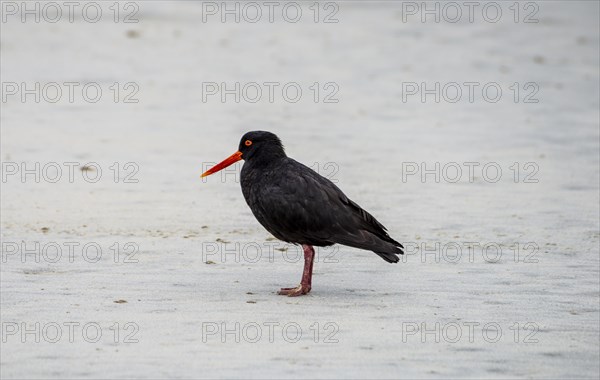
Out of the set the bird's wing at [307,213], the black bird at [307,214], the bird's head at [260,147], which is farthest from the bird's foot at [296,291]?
the bird's head at [260,147]

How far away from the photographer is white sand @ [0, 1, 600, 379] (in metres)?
7.08

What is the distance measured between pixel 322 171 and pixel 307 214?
179 inches

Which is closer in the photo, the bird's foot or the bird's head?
the bird's foot

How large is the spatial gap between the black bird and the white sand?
1.28 feet

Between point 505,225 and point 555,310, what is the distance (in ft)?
9.16

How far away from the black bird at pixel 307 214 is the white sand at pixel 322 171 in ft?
1.28

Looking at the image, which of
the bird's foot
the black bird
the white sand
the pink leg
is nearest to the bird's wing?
the black bird

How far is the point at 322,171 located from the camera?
12766mm

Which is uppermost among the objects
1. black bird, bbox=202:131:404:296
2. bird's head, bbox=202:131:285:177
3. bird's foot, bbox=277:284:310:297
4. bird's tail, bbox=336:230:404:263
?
bird's head, bbox=202:131:285:177

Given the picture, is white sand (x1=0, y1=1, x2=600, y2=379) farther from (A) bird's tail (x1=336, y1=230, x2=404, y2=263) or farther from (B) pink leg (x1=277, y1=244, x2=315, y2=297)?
(A) bird's tail (x1=336, y1=230, x2=404, y2=263)

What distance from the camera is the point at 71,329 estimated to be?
289 inches

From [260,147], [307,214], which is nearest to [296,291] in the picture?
[307,214]

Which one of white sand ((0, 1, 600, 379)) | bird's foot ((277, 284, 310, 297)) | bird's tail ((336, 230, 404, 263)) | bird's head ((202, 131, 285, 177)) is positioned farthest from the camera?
bird's head ((202, 131, 285, 177))

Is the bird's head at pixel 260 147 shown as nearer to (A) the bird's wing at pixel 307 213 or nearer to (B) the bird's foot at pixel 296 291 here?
(A) the bird's wing at pixel 307 213
